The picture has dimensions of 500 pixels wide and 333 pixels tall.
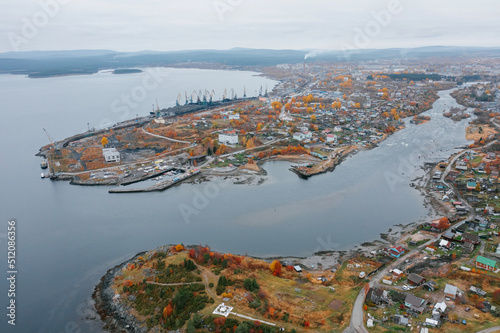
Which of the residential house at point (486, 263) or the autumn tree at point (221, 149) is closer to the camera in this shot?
the residential house at point (486, 263)

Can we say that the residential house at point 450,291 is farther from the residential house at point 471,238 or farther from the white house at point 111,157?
the white house at point 111,157

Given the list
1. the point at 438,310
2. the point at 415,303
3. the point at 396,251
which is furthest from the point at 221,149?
the point at 438,310

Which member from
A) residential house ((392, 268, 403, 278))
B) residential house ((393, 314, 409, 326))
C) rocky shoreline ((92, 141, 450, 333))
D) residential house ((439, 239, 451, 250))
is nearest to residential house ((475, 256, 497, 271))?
residential house ((439, 239, 451, 250))

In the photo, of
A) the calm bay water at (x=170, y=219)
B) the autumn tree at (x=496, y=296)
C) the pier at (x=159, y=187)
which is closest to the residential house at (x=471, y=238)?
the calm bay water at (x=170, y=219)

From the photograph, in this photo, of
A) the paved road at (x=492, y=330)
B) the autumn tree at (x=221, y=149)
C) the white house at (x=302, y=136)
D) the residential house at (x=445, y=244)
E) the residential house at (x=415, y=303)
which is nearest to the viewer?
the paved road at (x=492, y=330)

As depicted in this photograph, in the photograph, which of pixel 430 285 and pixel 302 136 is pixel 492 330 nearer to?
pixel 430 285

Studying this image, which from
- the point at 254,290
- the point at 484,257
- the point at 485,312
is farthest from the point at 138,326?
the point at 484,257

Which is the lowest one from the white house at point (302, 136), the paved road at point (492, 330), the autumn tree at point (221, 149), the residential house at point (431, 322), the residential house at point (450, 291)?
the residential house at point (450, 291)
